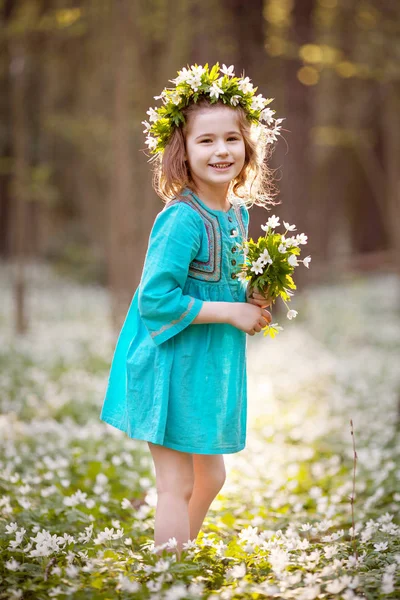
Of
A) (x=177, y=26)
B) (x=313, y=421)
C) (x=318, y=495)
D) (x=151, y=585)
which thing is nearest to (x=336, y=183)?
(x=177, y=26)

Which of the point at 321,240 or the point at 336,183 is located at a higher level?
the point at 336,183

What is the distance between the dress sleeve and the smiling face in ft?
0.70

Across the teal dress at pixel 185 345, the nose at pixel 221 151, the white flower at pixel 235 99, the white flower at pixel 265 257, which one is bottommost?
the teal dress at pixel 185 345

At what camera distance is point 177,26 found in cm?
1062

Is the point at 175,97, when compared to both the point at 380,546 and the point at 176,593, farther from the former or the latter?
the point at 380,546

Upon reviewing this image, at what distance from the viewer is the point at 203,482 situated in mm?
3102

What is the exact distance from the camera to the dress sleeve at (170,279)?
2766 millimetres

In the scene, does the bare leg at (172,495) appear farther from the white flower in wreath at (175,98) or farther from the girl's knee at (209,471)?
the white flower in wreath at (175,98)

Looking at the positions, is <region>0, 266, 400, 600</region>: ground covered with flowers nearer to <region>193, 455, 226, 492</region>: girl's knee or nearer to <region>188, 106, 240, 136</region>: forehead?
<region>193, 455, 226, 492</region>: girl's knee

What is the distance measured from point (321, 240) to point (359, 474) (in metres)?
17.6

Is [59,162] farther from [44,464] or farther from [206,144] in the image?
[206,144]

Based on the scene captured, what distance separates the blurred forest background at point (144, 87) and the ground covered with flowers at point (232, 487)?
65.1 inches

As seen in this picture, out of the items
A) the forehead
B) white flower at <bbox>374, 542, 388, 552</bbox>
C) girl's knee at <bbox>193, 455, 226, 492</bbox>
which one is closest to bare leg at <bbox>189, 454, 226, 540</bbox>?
girl's knee at <bbox>193, 455, 226, 492</bbox>

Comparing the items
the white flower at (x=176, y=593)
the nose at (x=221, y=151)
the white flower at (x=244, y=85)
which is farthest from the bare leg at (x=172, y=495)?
the white flower at (x=244, y=85)
